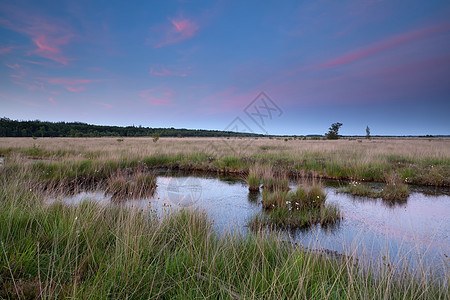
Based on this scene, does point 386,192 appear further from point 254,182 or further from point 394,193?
point 254,182

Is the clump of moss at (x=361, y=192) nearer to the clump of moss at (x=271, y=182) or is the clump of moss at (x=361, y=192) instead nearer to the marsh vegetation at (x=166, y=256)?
the marsh vegetation at (x=166, y=256)

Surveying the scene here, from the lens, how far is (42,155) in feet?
53.0

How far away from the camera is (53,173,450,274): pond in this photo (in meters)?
3.66

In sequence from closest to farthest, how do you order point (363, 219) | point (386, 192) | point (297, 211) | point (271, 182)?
1. point (363, 219)
2. point (297, 211)
3. point (386, 192)
4. point (271, 182)

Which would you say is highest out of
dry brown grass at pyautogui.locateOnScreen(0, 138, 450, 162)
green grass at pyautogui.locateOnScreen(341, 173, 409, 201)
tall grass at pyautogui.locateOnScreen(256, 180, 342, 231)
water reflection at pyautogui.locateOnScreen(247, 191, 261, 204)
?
dry brown grass at pyautogui.locateOnScreen(0, 138, 450, 162)

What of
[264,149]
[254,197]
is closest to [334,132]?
[264,149]

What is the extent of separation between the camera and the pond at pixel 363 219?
366cm

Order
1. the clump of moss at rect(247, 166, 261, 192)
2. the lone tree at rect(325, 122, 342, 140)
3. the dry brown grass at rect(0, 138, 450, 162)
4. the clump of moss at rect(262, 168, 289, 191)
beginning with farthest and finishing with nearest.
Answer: the lone tree at rect(325, 122, 342, 140) → the dry brown grass at rect(0, 138, 450, 162) → the clump of moss at rect(247, 166, 261, 192) → the clump of moss at rect(262, 168, 289, 191)

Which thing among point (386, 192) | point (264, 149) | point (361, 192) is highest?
Result: point (264, 149)

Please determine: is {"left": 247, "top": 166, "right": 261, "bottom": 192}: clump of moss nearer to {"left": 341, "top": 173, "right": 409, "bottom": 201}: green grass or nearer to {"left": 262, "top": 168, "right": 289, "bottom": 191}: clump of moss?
{"left": 262, "top": 168, "right": 289, "bottom": 191}: clump of moss

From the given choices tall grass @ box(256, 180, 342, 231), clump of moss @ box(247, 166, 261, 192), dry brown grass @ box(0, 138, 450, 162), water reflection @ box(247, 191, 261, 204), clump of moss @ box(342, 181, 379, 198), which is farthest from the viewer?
dry brown grass @ box(0, 138, 450, 162)

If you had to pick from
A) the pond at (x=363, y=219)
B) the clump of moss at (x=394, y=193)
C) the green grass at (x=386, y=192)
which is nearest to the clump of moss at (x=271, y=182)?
the pond at (x=363, y=219)

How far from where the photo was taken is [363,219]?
5.42 meters

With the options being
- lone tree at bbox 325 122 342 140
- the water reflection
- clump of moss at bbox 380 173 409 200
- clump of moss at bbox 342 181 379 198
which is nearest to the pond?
the water reflection
